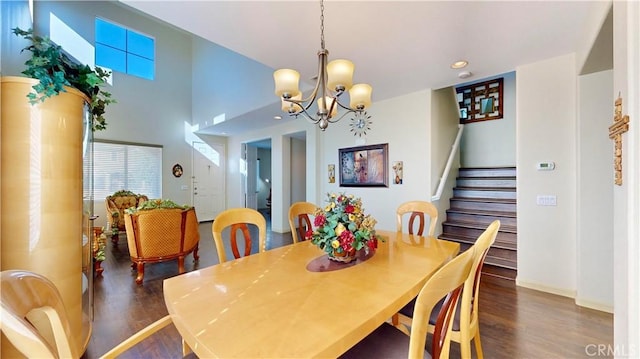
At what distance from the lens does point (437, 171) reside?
4020 millimetres

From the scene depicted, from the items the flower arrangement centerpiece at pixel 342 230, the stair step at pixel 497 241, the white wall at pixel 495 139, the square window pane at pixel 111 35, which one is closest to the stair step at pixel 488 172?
the white wall at pixel 495 139

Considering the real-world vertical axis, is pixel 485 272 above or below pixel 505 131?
below

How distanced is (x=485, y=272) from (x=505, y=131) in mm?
3418

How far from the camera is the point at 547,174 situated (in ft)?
9.46

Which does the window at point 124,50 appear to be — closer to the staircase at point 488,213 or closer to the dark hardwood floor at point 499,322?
the dark hardwood floor at point 499,322

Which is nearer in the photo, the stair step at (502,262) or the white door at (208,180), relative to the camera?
the stair step at (502,262)

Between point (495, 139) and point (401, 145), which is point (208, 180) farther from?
point (495, 139)

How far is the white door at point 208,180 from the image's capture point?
7.69 metres

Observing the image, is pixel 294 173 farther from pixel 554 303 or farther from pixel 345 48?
pixel 554 303

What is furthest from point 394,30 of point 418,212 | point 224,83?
point 224,83

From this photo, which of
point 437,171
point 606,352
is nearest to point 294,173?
point 437,171

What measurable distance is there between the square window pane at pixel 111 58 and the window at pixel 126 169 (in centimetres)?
202

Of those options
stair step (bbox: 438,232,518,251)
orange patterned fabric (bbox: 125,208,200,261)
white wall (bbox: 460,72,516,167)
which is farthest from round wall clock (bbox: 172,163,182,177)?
white wall (bbox: 460,72,516,167)

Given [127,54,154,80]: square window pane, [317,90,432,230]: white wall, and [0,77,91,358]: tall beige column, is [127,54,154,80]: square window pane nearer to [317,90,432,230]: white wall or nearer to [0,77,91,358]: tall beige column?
[317,90,432,230]: white wall
